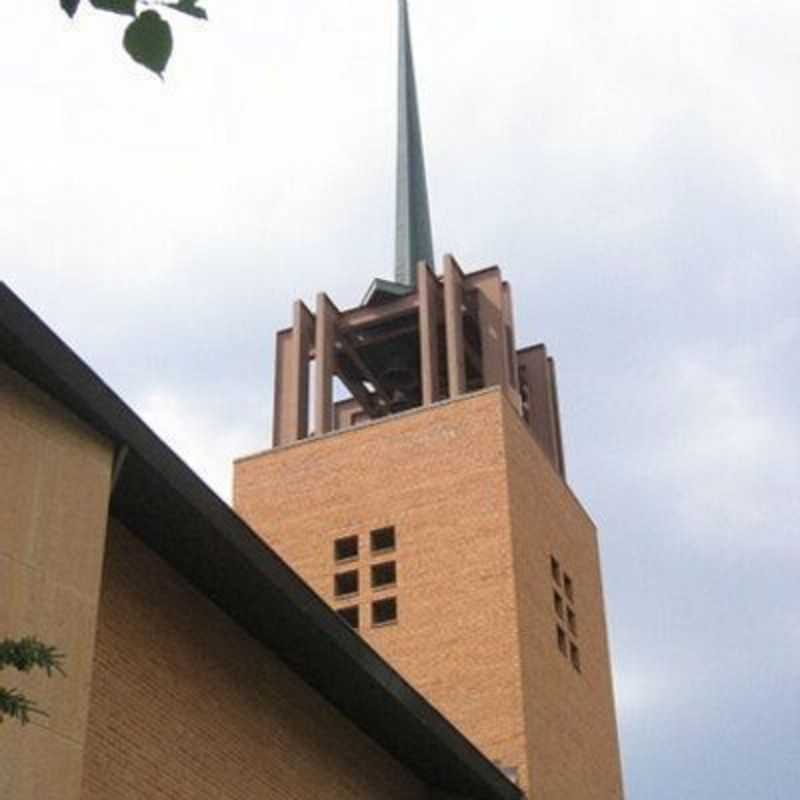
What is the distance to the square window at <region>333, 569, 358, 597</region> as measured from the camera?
2284cm

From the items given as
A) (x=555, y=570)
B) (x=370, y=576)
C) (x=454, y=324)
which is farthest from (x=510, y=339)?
(x=370, y=576)

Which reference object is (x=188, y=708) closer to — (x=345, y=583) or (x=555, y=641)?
(x=345, y=583)

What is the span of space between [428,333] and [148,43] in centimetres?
2267

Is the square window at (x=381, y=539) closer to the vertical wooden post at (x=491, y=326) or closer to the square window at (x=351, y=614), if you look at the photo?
the square window at (x=351, y=614)

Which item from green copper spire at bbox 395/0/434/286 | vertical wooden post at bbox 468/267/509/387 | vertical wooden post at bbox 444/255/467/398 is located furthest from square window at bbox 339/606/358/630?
green copper spire at bbox 395/0/434/286

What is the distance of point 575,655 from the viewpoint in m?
23.5

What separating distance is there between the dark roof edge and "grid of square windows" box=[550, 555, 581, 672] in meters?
4.38

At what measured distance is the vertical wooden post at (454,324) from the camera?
2483 cm

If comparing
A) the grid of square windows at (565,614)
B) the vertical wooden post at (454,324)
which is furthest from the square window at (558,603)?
the vertical wooden post at (454,324)

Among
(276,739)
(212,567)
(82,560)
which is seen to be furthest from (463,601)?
(82,560)

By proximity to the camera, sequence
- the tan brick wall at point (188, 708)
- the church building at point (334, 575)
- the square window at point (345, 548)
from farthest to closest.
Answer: the square window at point (345, 548) → the tan brick wall at point (188, 708) → the church building at point (334, 575)

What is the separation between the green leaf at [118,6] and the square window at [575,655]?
20986mm

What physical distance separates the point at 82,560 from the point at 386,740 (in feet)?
23.1

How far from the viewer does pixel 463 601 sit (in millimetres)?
21531
